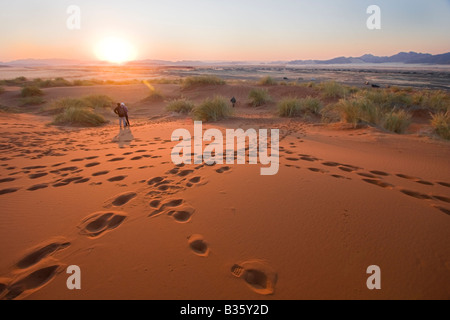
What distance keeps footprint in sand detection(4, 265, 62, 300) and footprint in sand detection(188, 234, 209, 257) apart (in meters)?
1.03

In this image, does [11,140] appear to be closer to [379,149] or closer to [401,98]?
[379,149]

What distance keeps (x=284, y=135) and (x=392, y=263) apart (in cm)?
505

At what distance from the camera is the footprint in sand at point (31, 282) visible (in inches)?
64.9

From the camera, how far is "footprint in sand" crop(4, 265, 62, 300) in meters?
1.65

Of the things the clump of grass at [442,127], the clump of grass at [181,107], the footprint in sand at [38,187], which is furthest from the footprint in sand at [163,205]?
the clump of grass at [181,107]

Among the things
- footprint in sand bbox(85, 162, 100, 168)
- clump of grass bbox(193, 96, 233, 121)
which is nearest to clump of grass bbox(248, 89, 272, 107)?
clump of grass bbox(193, 96, 233, 121)

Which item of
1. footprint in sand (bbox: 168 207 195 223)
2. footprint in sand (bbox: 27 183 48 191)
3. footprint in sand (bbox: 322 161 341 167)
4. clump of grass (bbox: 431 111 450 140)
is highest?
clump of grass (bbox: 431 111 450 140)

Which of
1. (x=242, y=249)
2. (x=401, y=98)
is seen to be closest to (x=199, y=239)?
(x=242, y=249)

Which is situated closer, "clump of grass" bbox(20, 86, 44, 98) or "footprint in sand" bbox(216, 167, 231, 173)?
"footprint in sand" bbox(216, 167, 231, 173)

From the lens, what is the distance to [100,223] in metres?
2.41

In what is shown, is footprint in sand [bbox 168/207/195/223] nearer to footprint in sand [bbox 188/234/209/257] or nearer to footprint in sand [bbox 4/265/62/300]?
footprint in sand [bbox 188/234/209/257]

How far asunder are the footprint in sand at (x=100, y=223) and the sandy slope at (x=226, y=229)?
1 cm

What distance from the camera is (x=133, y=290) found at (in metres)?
1.65

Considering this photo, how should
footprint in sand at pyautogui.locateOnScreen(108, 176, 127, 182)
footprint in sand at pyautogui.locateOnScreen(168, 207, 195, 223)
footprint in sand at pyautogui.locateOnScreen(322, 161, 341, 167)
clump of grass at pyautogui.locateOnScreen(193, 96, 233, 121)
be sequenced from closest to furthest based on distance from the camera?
footprint in sand at pyautogui.locateOnScreen(168, 207, 195, 223), footprint in sand at pyautogui.locateOnScreen(108, 176, 127, 182), footprint in sand at pyautogui.locateOnScreen(322, 161, 341, 167), clump of grass at pyautogui.locateOnScreen(193, 96, 233, 121)
